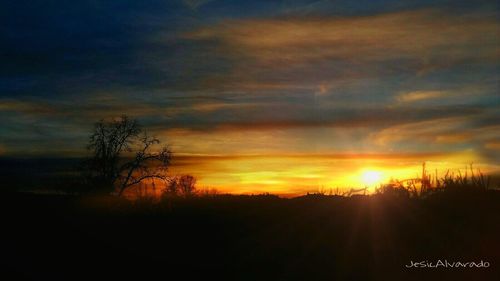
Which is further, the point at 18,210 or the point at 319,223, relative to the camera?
the point at 18,210

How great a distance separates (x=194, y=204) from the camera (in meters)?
16.6

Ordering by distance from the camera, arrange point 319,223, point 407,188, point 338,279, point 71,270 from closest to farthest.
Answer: point 338,279, point 71,270, point 319,223, point 407,188

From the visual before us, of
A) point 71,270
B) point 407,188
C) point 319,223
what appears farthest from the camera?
point 407,188

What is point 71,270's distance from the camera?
39.9 ft

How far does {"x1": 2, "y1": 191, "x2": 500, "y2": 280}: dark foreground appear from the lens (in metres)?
11.9

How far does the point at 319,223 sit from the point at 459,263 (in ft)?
10.1

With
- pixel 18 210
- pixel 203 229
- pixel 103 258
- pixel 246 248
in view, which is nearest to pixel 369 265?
pixel 246 248

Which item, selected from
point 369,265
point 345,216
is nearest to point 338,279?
point 369,265

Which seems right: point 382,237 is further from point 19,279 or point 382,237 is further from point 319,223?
point 19,279

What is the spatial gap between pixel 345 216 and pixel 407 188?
2.72m

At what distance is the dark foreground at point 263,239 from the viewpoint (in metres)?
11.9

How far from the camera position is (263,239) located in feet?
43.4

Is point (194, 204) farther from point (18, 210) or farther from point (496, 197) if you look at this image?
point (496, 197)

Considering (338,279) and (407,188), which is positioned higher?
(407,188)
